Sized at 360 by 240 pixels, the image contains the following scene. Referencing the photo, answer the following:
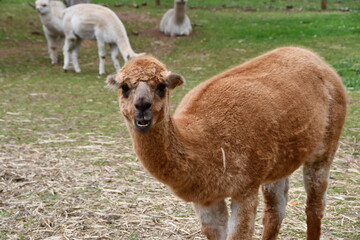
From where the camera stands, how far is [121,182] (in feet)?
18.5

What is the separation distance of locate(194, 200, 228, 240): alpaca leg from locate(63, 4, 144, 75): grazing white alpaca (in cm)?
929

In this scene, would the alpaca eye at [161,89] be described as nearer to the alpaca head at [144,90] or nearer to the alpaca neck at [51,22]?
the alpaca head at [144,90]

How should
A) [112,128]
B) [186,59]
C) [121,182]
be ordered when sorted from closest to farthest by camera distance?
[121,182] → [112,128] → [186,59]

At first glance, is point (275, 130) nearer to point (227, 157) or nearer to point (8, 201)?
point (227, 157)

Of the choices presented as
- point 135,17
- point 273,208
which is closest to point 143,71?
point 273,208

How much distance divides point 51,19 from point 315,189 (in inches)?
468

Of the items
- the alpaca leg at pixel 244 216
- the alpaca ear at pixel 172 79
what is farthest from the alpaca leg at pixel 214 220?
the alpaca ear at pixel 172 79

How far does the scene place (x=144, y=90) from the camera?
3.00 metres

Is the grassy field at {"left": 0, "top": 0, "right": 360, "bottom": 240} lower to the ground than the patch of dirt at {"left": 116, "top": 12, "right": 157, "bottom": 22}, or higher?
higher

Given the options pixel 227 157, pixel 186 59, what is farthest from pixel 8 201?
pixel 186 59

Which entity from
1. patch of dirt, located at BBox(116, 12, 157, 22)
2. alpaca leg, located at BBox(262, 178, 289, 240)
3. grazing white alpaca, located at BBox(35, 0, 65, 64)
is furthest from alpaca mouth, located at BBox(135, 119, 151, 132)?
patch of dirt, located at BBox(116, 12, 157, 22)

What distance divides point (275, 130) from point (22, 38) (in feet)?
51.4

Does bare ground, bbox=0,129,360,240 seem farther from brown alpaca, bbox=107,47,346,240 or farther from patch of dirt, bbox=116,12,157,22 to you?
patch of dirt, bbox=116,12,157,22

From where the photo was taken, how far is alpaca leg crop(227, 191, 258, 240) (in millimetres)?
3436
